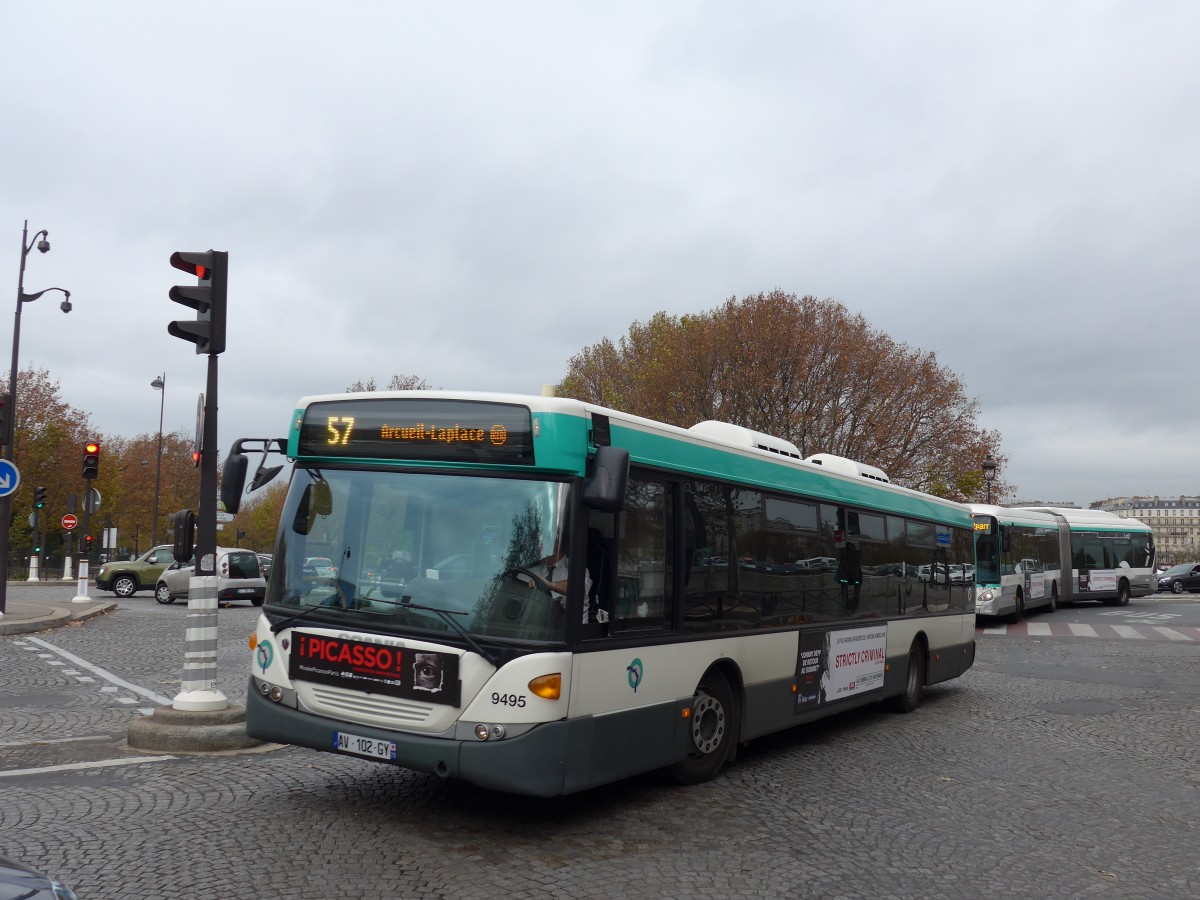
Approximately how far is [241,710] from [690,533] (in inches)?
153

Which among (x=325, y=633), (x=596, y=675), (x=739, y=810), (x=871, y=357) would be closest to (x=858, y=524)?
(x=739, y=810)

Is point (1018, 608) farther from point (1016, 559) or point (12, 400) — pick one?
point (12, 400)

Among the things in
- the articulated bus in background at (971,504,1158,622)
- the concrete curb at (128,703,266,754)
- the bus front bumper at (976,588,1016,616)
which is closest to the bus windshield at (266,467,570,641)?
the concrete curb at (128,703,266,754)

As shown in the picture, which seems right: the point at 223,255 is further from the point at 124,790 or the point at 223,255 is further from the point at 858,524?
the point at 858,524

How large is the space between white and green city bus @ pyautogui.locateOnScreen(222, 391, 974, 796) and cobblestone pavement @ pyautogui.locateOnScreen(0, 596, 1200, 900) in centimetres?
41

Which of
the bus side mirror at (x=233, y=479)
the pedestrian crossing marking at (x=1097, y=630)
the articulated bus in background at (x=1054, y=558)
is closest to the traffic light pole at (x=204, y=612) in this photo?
the bus side mirror at (x=233, y=479)

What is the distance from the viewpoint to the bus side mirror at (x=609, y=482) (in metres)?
5.79

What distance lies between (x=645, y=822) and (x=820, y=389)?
3168 cm

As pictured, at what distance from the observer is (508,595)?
5.79m

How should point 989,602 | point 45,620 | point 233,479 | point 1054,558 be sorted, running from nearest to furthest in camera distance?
point 233,479, point 45,620, point 989,602, point 1054,558

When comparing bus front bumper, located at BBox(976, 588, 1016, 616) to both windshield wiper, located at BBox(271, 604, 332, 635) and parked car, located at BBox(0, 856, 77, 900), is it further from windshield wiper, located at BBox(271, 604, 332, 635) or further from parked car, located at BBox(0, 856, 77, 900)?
parked car, located at BBox(0, 856, 77, 900)

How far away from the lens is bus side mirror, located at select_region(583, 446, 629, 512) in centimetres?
579

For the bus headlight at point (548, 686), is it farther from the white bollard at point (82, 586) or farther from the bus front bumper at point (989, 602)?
the bus front bumper at point (989, 602)

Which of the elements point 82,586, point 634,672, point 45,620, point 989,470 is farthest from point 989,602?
point 634,672
